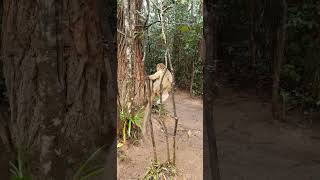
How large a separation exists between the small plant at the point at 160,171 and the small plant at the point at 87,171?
40 cm

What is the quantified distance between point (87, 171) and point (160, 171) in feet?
1.89

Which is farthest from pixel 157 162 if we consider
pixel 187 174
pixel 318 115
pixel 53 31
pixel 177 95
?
pixel 177 95

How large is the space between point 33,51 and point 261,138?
243 centimetres

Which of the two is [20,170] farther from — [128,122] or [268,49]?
[268,49]

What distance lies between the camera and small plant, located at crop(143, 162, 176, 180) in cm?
320

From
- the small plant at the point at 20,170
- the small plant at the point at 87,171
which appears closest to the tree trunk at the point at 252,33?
the small plant at the point at 87,171

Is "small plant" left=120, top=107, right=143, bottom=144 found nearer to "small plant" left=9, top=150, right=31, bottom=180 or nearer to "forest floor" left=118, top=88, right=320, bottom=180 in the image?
"forest floor" left=118, top=88, right=320, bottom=180

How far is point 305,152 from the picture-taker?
369cm

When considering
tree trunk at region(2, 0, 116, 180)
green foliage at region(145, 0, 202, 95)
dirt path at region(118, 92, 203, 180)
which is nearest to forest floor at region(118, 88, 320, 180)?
dirt path at region(118, 92, 203, 180)

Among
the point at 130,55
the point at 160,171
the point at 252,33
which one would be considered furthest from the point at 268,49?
the point at 160,171

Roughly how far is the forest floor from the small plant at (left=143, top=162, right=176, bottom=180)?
101mm

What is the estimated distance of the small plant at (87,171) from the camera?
2.75 metres

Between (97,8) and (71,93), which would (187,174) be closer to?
(71,93)

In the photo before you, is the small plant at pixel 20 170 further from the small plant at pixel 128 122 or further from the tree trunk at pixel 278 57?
the tree trunk at pixel 278 57
